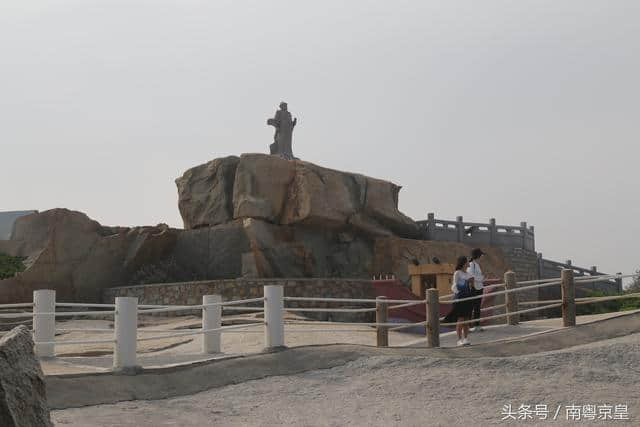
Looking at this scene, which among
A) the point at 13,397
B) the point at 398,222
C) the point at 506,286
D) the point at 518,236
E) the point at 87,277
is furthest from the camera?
the point at 518,236

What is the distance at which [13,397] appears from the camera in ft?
12.7

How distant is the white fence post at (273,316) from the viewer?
30.8 ft

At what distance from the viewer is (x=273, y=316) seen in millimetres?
9430

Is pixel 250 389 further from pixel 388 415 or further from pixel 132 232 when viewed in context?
pixel 132 232

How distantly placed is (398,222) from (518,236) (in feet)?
16.6

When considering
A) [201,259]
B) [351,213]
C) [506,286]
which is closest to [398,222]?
[351,213]

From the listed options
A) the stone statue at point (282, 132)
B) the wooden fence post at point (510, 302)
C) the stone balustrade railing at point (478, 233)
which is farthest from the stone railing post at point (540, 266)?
the wooden fence post at point (510, 302)

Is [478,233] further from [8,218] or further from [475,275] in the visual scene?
[8,218]

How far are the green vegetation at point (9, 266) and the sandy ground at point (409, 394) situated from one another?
13176mm

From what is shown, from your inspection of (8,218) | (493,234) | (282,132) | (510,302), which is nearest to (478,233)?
(493,234)

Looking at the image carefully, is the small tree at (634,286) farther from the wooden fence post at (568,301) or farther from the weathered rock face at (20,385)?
the weathered rock face at (20,385)

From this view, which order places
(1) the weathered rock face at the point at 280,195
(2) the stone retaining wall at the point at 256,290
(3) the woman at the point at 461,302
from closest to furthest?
1. (3) the woman at the point at 461,302
2. (2) the stone retaining wall at the point at 256,290
3. (1) the weathered rock face at the point at 280,195

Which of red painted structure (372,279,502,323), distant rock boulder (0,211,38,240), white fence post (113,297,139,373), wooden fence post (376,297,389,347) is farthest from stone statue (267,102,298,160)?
distant rock boulder (0,211,38,240)

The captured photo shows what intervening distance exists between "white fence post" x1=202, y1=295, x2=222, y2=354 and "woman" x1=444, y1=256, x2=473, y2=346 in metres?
3.36
